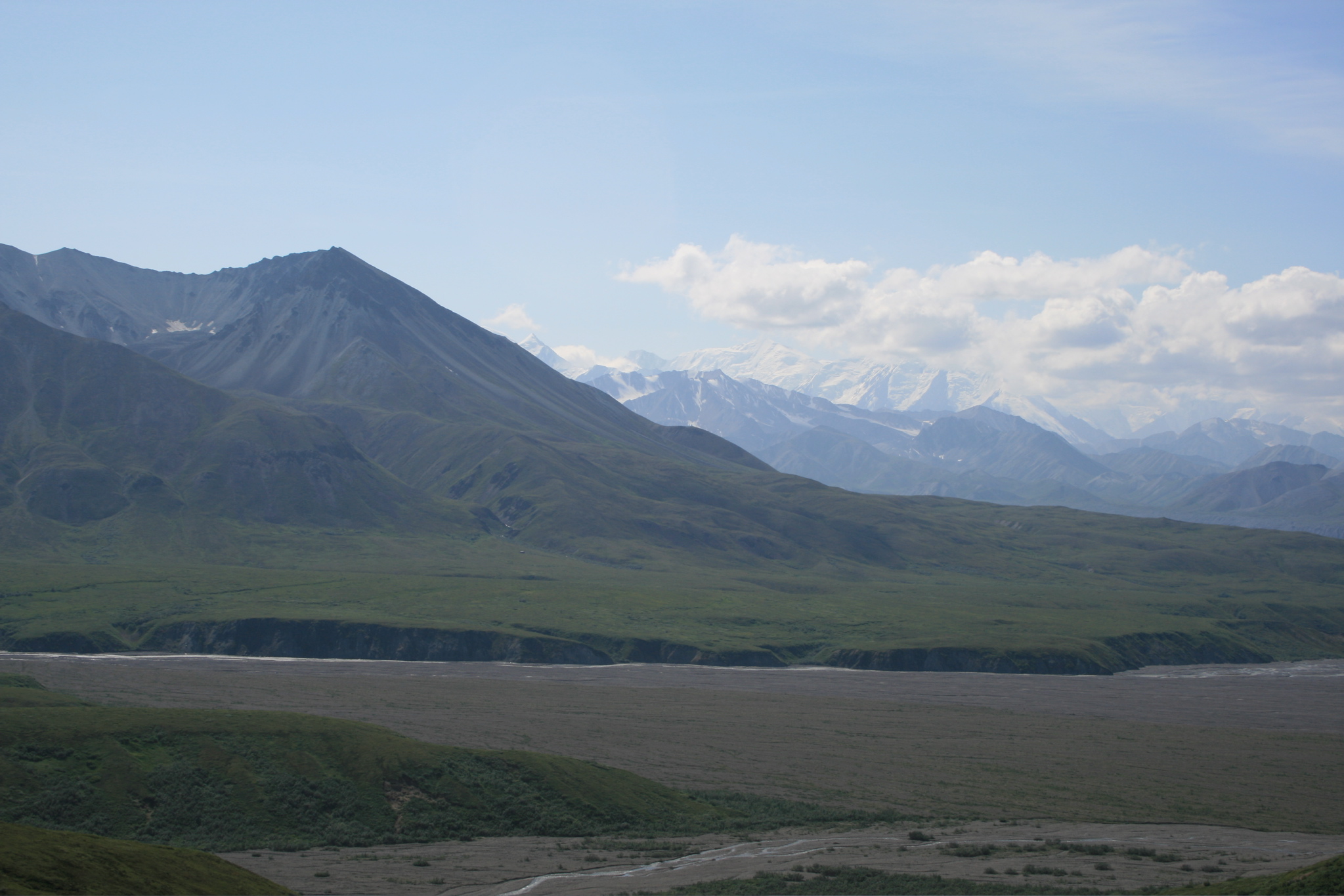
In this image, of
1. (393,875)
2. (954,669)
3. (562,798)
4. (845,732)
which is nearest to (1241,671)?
(954,669)

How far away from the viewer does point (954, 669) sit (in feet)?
587

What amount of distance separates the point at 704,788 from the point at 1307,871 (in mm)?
44723

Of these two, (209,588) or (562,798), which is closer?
(562,798)

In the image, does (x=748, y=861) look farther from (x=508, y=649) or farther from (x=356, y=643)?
(x=356, y=643)

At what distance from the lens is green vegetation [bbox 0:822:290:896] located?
134 feet

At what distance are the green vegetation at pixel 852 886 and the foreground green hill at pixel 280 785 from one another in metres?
16.5

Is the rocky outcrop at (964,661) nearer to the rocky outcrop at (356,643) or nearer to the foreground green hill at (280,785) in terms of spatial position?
the rocky outcrop at (356,643)

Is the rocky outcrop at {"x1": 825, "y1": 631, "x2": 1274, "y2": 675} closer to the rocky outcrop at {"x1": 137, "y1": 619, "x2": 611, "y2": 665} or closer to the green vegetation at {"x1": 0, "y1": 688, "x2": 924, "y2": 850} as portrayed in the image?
the rocky outcrop at {"x1": 137, "y1": 619, "x2": 611, "y2": 665}

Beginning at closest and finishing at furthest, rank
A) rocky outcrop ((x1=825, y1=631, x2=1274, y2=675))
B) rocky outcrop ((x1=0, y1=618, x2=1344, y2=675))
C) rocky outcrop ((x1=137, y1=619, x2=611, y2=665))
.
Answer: rocky outcrop ((x1=0, y1=618, x2=1344, y2=675)) < rocky outcrop ((x1=137, y1=619, x2=611, y2=665)) < rocky outcrop ((x1=825, y1=631, x2=1274, y2=675))

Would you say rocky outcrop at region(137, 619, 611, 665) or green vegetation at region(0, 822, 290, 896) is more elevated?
green vegetation at region(0, 822, 290, 896)

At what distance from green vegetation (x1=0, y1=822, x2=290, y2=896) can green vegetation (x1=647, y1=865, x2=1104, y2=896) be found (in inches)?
791

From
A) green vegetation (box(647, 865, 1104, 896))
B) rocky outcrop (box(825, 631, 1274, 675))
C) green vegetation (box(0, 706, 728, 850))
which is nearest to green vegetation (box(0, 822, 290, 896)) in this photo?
green vegetation (box(0, 706, 728, 850))

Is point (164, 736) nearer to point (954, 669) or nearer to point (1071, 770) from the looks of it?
point (1071, 770)

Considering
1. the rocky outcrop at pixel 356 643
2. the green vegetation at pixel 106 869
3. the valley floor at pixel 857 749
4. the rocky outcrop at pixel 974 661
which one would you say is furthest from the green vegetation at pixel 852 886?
the rocky outcrop at pixel 974 661
